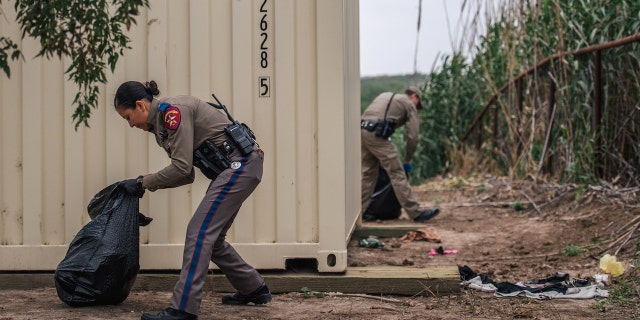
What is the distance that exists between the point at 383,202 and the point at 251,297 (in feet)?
18.9

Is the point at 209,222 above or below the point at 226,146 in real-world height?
below

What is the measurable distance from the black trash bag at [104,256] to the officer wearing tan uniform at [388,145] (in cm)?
574

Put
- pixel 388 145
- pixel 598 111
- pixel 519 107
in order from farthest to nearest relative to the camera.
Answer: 1. pixel 519 107
2. pixel 388 145
3. pixel 598 111

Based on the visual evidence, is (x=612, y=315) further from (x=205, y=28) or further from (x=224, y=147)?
(x=205, y=28)

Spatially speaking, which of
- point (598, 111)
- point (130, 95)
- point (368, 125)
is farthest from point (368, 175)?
point (130, 95)

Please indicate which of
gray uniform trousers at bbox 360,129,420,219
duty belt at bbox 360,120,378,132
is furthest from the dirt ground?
duty belt at bbox 360,120,378,132

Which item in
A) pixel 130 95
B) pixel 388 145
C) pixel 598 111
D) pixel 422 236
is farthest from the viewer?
pixel 388 145

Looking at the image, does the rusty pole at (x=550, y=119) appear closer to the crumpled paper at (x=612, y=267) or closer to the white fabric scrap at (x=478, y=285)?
the crumpled paper at (x=612, y=267)

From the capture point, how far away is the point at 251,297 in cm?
619

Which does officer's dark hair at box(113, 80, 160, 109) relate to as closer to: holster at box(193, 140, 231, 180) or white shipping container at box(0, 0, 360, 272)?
holster at box(193, 140, 231, 180)

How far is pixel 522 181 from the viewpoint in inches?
527

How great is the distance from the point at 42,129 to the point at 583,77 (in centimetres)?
677

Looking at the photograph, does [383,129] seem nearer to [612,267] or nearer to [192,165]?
[612,267]

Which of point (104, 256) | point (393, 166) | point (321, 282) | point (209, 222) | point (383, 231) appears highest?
point (393, 166)
